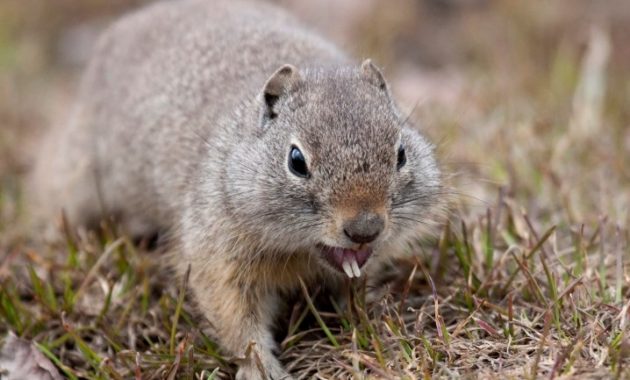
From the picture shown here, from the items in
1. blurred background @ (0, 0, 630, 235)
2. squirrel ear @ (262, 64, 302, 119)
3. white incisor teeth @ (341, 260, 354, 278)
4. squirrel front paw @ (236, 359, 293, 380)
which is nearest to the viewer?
white incisor teeth @ (341, 260, 354, 278)

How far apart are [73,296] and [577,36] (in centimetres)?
714

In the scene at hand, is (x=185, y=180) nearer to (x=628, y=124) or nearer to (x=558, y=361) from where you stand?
(x=558, y=361)

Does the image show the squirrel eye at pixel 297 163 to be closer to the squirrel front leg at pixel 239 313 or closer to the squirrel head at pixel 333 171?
the squirrel head at pixel 333 171

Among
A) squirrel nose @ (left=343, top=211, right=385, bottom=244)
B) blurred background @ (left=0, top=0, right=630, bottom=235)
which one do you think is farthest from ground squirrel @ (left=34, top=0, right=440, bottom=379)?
blurred background @ (left=0, top=0, right=630, bottom=235)

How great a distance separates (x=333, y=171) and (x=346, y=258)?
0.51 meters

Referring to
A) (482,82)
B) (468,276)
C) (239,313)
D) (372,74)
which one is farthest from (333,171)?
(482,82)

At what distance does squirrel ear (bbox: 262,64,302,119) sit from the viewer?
4738 millimetres

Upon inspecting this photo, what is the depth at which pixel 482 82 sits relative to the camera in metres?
8.66

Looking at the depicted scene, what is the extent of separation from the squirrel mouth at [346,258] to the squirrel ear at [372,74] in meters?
1.05

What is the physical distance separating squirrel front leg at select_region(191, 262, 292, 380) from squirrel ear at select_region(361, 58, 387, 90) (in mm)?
1298

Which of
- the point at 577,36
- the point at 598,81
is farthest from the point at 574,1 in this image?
the point at 598,81

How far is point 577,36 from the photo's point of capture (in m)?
10.2

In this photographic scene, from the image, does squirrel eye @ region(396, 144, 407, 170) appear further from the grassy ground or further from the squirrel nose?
the grassy ground

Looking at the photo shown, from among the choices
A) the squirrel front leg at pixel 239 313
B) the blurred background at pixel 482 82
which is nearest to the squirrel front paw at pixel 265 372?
the squirrel front leg at pixel 239 313
